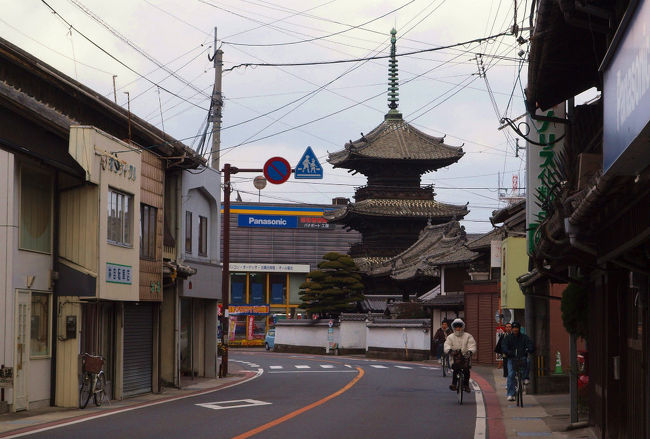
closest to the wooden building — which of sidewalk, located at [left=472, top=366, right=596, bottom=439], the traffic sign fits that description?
sidewalk, located at [left=472, top=366, right=596, bottom=439]

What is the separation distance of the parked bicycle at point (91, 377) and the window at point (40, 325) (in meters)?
0.89

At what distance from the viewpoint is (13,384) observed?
19641mm

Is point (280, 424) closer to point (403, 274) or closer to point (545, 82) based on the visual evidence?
point (545, 82)

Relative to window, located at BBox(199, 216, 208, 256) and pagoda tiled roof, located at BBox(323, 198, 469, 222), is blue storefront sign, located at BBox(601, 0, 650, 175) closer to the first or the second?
window, located at BBox(199, 216, 208, 256)

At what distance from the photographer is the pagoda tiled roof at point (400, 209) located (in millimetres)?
69812

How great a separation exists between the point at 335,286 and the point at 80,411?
42.6 m

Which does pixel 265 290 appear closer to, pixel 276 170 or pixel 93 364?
pixel 276 170

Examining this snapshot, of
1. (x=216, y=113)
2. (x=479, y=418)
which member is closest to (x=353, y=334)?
(x=216, y=113)

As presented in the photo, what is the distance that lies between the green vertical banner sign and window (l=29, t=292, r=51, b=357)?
34.7 feet

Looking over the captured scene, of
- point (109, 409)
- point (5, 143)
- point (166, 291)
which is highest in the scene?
point (5, 143)

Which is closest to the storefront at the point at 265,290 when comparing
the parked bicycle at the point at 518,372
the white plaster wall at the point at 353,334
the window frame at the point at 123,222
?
the white plaster wall at the point at 353,334

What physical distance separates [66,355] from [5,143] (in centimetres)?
535

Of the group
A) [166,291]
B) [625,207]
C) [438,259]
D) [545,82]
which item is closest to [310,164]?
[166,291]

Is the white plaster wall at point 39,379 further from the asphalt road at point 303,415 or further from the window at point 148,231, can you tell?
the window at point 148,231
